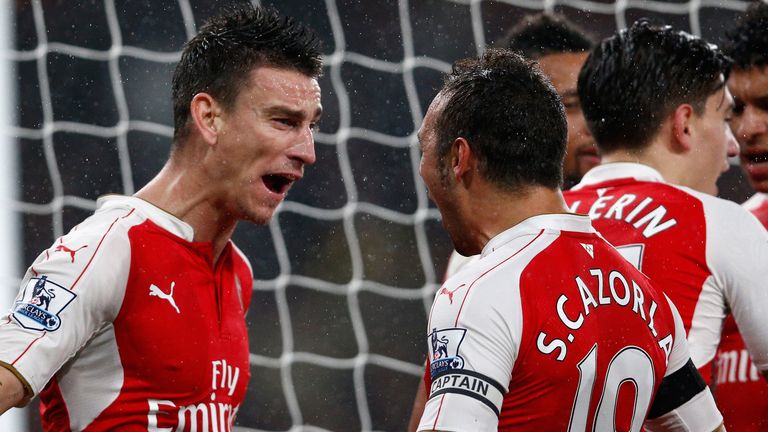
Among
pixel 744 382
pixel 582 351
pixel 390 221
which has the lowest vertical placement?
pixel 582 351

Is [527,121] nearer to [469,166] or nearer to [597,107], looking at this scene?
[469,166]

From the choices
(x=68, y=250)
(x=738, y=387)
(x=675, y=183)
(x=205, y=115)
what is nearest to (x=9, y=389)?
(x=68, y=250)

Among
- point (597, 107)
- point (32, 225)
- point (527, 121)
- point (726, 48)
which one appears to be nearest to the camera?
point (527, 121)

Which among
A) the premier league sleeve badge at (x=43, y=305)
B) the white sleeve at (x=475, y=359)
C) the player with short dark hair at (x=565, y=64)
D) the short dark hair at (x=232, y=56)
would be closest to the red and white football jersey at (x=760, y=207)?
the player with short dark hair at (x=565, y=64)

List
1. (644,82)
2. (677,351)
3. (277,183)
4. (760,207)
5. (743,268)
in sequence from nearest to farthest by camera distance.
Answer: (677,351)
(743,268)
(277,183)
(644,82)
(760,207)

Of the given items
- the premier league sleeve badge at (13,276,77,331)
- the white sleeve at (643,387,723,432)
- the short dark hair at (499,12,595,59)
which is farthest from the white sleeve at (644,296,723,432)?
the short dark hair at (499,12,595,59)

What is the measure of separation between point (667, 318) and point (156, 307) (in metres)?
0.92

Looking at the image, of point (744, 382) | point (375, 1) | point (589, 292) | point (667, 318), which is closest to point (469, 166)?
point (589, 292)

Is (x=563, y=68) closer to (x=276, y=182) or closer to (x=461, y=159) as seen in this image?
(x=276, y=182)

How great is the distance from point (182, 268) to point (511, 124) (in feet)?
2.35

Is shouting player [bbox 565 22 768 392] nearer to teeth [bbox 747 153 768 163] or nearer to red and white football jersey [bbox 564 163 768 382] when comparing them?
red and white football jersey [bbox 564 163 768 382]

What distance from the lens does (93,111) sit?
180 inches

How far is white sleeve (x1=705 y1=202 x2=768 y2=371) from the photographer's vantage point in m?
2.13

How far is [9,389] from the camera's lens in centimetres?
179
